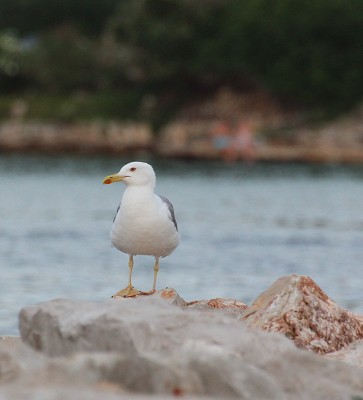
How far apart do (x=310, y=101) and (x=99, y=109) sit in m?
16.1

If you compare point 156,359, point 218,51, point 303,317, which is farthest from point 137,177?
point 218,51

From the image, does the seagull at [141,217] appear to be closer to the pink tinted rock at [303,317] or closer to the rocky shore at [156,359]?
the pink tinted rock at [303,317]

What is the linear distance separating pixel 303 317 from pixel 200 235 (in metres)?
26.7

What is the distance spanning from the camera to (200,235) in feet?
127

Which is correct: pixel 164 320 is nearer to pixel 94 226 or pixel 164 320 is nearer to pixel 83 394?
pixel 83 394

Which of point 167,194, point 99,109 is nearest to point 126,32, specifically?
point 99,109

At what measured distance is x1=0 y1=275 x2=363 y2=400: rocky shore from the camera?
8.25 m

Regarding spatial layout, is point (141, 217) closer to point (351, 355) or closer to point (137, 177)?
point (137, 177)

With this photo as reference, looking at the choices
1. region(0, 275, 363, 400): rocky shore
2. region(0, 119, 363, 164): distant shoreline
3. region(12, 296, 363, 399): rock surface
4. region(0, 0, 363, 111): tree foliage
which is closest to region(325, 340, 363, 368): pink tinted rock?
region(0, 275, 363, 400): rocky shore

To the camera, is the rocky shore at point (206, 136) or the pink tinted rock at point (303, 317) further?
the rocky shore at point (206, 136)

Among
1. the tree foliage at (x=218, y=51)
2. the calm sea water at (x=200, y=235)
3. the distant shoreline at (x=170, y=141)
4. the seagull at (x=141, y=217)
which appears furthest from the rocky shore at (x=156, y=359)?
the tree foliage at (x=218, y=51)

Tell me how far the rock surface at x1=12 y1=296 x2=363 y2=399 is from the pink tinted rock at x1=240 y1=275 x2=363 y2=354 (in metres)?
1.95

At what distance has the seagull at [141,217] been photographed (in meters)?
13.3

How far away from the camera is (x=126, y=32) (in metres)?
99.1
